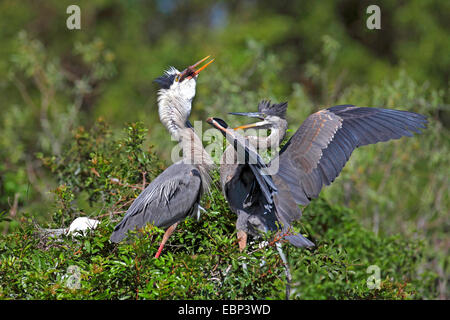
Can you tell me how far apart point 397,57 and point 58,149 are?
13.9 m

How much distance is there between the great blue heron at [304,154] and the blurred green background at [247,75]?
2546 mm

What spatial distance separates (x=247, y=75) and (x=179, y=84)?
18.2 feet

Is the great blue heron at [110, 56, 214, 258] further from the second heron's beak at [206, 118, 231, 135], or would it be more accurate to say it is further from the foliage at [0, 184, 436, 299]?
the second heron's beak at [206, 118, 231, 135]

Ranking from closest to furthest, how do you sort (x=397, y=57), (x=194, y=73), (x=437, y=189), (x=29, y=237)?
1. (x=29, y=237)
2. (x=194, y=73)
3. (x=437, y=189)
4. (x=397, y=57)

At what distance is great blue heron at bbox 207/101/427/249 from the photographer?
5.67 meters

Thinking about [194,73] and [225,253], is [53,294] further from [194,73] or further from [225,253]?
[194,73]

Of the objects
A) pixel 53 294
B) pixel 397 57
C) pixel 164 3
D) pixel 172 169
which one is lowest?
pixel 53 294

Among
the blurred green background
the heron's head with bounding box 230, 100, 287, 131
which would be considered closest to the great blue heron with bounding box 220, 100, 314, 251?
the heron's head with bounding box 230, 100, 287, 131

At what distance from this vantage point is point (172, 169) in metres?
6.00

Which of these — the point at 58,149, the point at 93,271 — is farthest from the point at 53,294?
the point at 58,149

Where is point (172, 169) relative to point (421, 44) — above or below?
below

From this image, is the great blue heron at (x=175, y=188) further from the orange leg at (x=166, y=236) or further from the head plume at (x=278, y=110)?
the head plume at (x=278, y=110)

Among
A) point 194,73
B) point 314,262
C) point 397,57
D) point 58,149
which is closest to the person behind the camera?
point 314,262

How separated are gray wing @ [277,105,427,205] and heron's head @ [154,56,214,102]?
120cm
